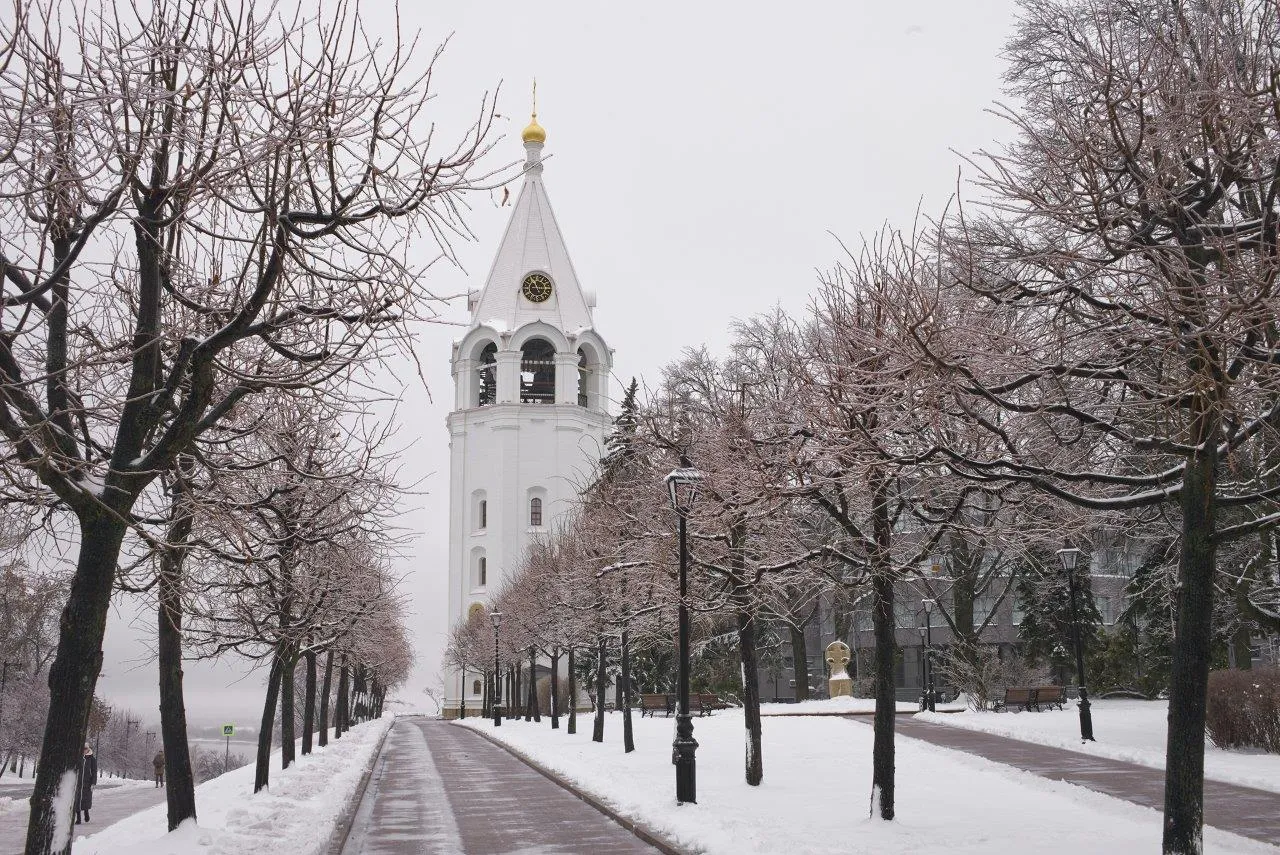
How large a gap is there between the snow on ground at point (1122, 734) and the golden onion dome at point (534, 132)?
65489mm

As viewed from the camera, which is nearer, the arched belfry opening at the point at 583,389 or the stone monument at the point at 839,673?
the stone monument at the point at 839,673

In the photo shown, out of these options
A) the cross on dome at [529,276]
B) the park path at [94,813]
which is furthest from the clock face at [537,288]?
the park path at [94,813]

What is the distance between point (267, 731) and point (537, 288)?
69.7 meters

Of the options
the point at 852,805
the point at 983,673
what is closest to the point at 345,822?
the point at 852,805

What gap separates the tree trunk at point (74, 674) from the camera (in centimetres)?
848

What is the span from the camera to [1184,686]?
962cm

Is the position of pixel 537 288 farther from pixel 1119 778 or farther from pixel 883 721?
pixel 883 721

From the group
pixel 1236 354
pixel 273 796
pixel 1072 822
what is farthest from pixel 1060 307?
pixel 273 796

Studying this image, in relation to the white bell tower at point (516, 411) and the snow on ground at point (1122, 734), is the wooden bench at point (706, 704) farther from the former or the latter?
the white bell tower at point (516, 411)

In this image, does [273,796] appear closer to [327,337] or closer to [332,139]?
[327,337]

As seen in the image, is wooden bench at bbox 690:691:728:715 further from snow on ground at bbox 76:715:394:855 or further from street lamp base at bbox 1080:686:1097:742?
snow on ground at bbox 76:715:394:855

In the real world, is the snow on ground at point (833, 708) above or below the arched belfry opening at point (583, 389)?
below

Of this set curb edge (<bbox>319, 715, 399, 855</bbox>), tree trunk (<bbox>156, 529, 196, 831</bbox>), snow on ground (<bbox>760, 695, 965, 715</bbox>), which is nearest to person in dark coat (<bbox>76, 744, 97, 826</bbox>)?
curb edge (<bbox>319, 715, 399, 855</bbox>)

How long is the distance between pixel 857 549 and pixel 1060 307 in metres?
6.07
